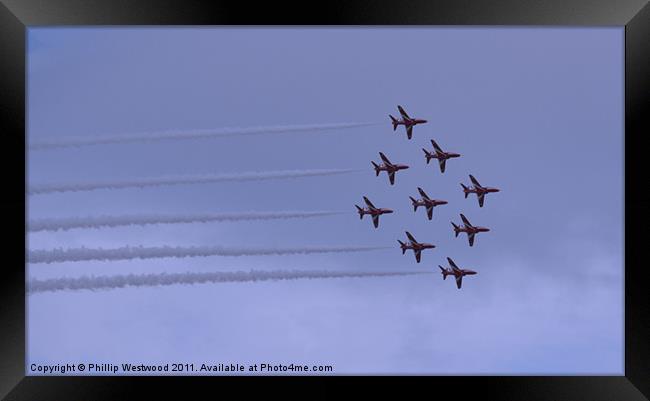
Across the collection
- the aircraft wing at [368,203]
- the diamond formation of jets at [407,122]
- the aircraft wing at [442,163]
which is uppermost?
the diamond formation of jets at [407,122]

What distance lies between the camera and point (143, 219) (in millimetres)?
34656

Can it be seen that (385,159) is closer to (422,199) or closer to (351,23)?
(422,199)

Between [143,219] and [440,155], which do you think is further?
[440,155]

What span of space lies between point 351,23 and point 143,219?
11.4 m

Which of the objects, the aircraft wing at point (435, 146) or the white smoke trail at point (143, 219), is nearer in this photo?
the white smoke trail at point (143, 219)

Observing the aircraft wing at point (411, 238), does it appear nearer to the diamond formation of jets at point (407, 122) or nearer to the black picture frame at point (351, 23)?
the diamond formation of jets at point (407, 122)

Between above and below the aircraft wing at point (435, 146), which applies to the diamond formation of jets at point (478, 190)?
below

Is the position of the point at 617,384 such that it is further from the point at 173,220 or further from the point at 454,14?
the point at 173,220

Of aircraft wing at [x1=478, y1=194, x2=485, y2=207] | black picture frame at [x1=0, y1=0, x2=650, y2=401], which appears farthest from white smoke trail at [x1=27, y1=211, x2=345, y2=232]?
aircraft wing at [x1=478, y1=194, x2=485, y2=207]

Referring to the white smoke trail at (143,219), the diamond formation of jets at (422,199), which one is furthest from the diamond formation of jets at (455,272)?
the white smoke trail at (143,219)

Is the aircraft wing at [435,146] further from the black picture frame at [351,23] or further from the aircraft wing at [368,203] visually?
the black picture frame at [351,23]

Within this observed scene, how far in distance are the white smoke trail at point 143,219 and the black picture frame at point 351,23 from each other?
9.71 ft

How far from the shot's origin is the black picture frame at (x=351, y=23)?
28547 mm

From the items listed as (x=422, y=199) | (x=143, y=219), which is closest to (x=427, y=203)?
(x=422, y=199)
